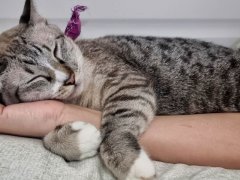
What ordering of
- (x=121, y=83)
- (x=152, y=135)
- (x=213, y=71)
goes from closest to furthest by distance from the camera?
1. (x=152, y=135)
2. (x=121, y=83)
3. (x=213, y=71)

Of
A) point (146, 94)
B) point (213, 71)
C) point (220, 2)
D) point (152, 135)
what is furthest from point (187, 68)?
point (220, 2)

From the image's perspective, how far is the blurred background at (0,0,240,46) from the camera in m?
1.93

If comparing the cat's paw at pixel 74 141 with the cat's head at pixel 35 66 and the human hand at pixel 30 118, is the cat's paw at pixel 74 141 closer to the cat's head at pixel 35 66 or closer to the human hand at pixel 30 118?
the human hand at pixel 30 118

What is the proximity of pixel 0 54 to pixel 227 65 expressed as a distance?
81cm

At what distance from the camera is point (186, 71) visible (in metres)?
1.47

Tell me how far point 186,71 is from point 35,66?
0.55 meters

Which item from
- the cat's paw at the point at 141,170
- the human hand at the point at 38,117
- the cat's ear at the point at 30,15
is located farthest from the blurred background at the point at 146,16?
the cat's paw at the point at 141,170

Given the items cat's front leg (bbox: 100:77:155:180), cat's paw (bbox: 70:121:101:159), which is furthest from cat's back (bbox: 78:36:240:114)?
cat's paw (bbox: 70:121:101:159)

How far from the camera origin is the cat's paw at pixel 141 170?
110 cm

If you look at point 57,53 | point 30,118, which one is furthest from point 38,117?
point 57,53

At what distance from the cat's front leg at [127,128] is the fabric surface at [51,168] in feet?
0.15

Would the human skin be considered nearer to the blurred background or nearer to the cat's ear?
the cat's ear

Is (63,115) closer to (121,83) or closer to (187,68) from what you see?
(121,83)

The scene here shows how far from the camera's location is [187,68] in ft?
4.85
